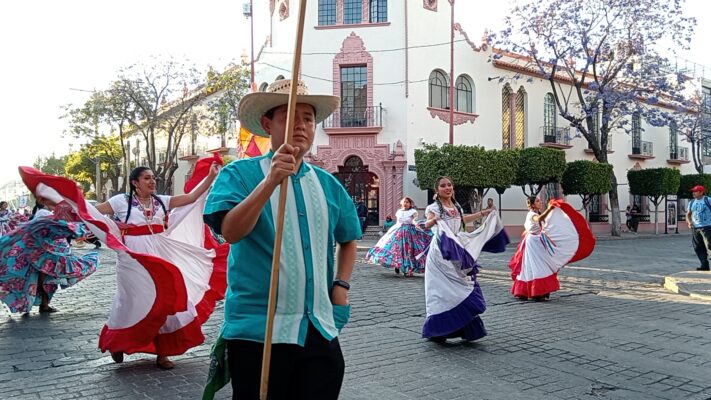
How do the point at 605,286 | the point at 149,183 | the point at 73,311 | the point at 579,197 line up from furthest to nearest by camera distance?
1. the point at 579,197
2. the point at 605,286
3. the point at 73,311
4. the point at 149,183

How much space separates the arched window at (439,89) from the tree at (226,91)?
352 inches

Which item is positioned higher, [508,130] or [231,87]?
[231,87]

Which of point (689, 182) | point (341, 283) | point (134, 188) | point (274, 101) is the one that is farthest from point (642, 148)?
point (274, 101)

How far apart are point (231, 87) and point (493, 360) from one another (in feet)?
84.3

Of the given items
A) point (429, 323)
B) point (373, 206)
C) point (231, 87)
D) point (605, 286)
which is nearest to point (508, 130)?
point (373, 206)

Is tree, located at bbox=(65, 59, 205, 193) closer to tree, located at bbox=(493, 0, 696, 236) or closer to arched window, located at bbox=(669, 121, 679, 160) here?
tree, located at bbox=(493, 0, 696, 236)

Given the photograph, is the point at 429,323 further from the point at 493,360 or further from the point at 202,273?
the point at 202,273

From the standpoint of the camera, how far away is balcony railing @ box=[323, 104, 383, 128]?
2605cm

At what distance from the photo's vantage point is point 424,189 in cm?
2516

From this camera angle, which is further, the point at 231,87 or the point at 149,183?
the point at 231,87

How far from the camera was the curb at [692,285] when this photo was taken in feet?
30.9

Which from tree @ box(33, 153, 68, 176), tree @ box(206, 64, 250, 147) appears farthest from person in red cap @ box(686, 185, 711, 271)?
tree @ box(33, 153, 68, 176)

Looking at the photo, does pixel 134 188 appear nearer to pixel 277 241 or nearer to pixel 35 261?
pixel 35 261

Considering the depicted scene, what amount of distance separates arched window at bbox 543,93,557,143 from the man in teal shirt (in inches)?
1199
